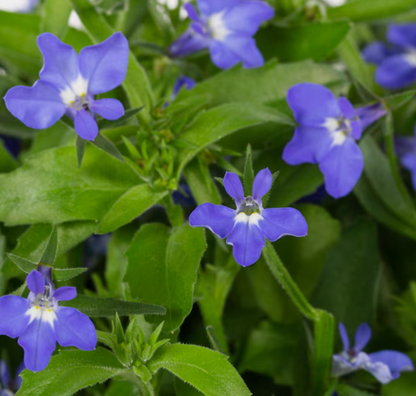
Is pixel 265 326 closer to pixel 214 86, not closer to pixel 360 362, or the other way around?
pixel 360 362

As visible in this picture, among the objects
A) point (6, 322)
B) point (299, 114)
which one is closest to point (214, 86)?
point (299, 114)

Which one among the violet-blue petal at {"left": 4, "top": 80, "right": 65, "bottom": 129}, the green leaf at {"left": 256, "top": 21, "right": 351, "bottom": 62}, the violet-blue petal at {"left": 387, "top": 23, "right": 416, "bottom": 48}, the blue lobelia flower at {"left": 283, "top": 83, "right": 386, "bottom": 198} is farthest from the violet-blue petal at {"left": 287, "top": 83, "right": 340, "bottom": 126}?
the violet-blue petal at {"left": 387, "top": 23, "right": 416, "bottom": 48}

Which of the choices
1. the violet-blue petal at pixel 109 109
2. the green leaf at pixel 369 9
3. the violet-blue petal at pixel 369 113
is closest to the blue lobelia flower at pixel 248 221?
the violet-blue petal at pixel 109 109

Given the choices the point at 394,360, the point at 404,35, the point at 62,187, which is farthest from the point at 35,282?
the point at 404,35

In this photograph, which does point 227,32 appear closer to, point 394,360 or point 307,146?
point 307,146

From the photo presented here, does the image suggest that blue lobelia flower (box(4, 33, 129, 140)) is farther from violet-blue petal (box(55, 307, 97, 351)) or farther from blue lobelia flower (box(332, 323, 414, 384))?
blue lobelia flower (box(332, 323, 414, 384))

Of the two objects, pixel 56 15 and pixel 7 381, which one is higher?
pixel 56 15

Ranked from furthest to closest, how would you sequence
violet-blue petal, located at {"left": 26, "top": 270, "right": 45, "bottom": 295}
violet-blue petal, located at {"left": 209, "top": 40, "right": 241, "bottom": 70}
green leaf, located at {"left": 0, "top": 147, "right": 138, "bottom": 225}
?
violet-blue petal, located at {"left": 209, "top": 40, "right": 241, "bottom": 70} → green leaf, located at {"left": 0, "top": 147, "right": 138, "bottom": 225} → violet-blue petal, located at {"left": 26, "top": 270, "right": 45, "bottom": 295}

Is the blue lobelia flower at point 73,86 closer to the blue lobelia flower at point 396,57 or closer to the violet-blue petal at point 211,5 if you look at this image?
the violet-blue petal at point 211,5
